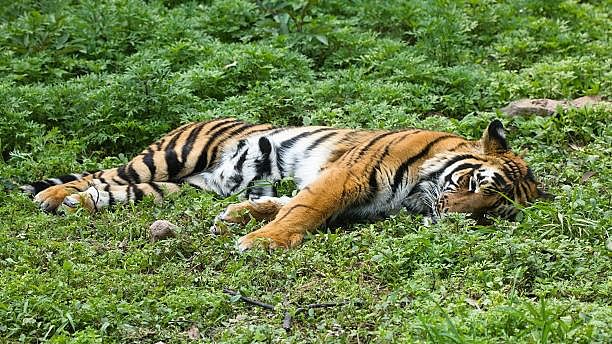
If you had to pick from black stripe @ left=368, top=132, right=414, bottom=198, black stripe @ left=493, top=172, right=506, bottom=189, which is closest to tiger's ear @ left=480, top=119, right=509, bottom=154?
black stripe @ left=493, top=172, right=506, bottom=189

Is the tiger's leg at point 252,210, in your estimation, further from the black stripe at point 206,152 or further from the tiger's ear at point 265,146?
the black stripe at point 206,152

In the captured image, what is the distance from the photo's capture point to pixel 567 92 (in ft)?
26.1

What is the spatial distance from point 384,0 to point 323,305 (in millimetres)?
5700

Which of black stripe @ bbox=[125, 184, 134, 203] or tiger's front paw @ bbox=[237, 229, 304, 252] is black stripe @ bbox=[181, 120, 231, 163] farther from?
tiger's front paw @ bbox=[237, 229, 304, 252]

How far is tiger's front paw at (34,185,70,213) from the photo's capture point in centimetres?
619

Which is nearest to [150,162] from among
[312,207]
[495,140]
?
[312,207]

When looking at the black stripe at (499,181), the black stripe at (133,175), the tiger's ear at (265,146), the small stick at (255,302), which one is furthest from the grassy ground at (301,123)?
the tiger's ear at (265,146)

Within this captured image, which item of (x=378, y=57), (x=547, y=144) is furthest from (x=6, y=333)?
(x=378, y=57)

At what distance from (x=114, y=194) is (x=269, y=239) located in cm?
151

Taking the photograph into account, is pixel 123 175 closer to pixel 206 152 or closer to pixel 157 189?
pixel 157 189

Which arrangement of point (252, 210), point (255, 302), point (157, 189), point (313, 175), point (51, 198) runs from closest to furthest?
point (255, 302) < point (252, 210) < point (51, 198) < point (313, 175) < point (157, 189)

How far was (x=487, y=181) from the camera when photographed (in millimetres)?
5762

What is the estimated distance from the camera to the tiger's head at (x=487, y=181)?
223 inches

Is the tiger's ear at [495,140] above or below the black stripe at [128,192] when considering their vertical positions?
above
